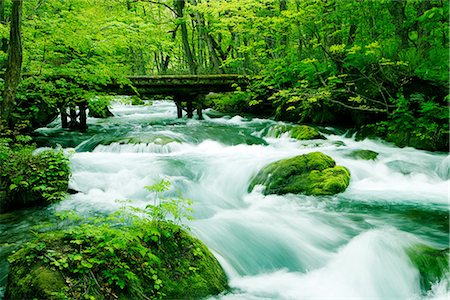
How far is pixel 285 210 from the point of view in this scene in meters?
6.11

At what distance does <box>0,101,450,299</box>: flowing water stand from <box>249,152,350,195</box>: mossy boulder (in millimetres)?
214

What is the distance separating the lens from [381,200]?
6605 mm

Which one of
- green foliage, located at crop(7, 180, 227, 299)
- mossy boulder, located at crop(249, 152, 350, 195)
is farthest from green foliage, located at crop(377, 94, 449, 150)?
green foliage, located at crop(7, 180, 227, 299)

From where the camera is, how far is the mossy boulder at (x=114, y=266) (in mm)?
2797

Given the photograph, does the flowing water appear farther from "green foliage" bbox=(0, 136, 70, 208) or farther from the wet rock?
the wet rock

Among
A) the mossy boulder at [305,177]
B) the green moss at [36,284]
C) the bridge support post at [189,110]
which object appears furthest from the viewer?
the bridge support post at [189,110]

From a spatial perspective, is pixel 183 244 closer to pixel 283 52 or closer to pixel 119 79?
pixel 119 79

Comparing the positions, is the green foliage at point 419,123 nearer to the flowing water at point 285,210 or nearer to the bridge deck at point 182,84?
the flowing water at point 285,210

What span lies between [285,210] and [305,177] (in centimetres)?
112

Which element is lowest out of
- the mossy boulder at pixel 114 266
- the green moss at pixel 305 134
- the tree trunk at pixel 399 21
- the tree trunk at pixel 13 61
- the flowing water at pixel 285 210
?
the flowing water at pixel 285 210

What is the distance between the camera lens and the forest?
3.32 metres

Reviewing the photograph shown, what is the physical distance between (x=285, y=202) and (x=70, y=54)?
5990mm

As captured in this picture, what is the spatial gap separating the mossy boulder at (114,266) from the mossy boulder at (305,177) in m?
3.44

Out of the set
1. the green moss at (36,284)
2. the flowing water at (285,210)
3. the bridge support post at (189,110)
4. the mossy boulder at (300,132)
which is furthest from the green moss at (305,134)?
the green moss at (36,284)
